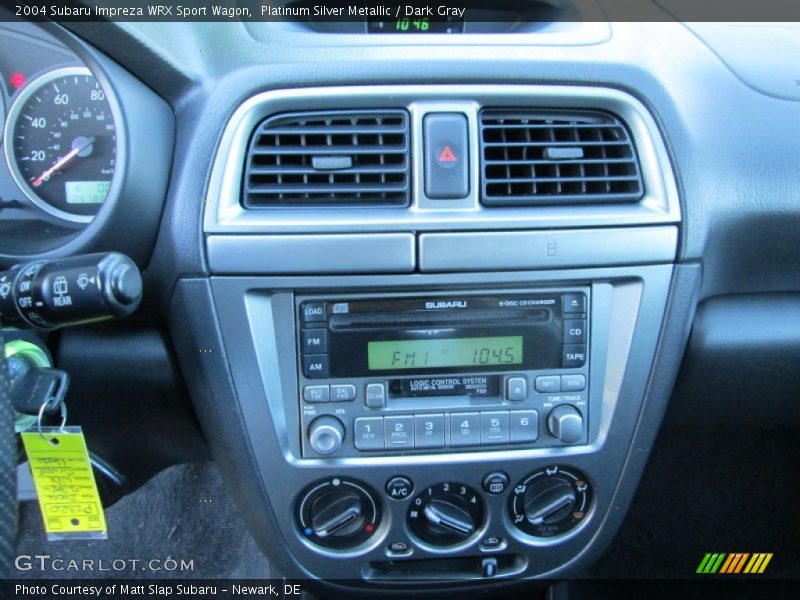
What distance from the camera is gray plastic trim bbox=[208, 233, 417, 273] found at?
1191mm

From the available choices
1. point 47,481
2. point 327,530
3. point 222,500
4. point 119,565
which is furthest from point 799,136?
point 119,565

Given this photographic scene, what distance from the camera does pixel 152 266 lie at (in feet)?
4.10

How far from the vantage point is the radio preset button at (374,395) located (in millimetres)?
1268

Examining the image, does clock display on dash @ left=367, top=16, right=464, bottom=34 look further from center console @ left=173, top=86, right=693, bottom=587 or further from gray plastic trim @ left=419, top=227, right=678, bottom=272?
gray plastic trim @ left=419, top=227, right=678, bottom=272

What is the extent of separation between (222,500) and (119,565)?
31 centimetres

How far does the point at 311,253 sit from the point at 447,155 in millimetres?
261

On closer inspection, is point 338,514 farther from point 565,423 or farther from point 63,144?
point 63,144

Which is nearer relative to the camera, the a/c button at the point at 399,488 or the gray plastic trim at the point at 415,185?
the gray plastic trim at the point at 415,185

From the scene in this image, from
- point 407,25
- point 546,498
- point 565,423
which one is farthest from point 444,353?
point 407,25

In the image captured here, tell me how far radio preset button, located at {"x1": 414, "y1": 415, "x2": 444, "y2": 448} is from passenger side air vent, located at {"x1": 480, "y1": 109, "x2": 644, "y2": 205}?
37 centimetres

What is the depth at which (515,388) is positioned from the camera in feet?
4.27

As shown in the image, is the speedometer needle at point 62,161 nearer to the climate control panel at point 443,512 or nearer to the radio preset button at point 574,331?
the climate control panel at point 443,512
